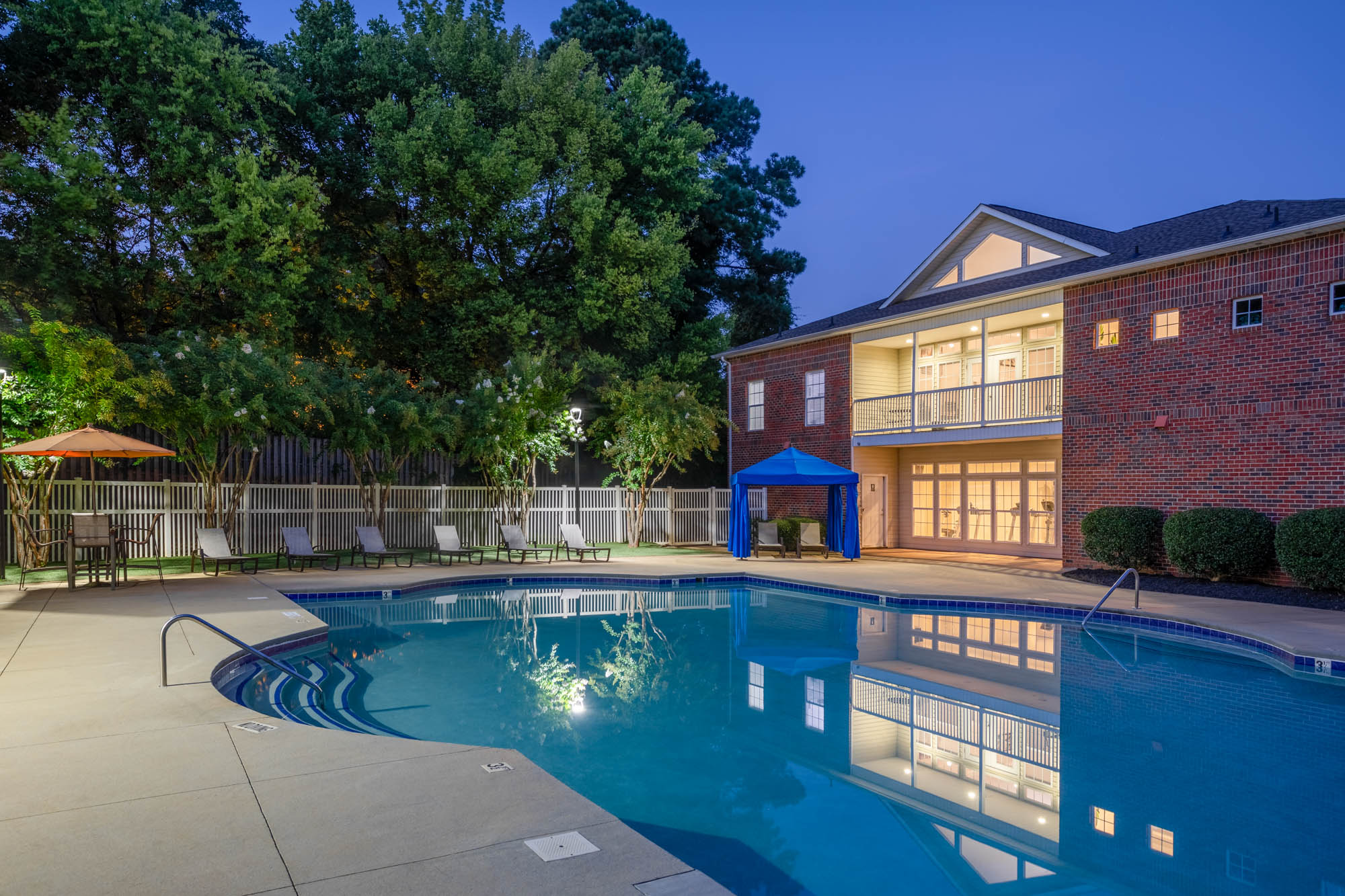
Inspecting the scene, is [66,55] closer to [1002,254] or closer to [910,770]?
[1002,254]

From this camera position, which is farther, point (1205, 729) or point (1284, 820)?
point (1205, 729)

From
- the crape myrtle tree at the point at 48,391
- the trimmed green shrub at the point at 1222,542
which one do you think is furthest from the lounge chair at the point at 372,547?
the trimmed green shrub at the point at 1222,542

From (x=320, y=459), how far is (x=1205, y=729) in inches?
719

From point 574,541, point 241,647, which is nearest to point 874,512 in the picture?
point 574,541

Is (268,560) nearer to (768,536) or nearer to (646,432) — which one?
(646,432)

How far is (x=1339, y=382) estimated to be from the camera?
468 inches

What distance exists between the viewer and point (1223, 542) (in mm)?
12391

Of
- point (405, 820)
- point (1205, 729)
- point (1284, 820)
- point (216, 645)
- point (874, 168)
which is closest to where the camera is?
point (405, 820)

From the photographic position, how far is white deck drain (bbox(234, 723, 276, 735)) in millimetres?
5062

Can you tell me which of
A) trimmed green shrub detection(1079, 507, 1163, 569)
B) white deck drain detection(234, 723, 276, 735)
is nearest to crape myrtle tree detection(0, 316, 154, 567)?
white deck drain detection(234, 723, 276, 735)

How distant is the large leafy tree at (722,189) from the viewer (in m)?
29.2

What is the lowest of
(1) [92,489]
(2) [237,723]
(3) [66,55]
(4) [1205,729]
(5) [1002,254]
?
(4) [1205,729]

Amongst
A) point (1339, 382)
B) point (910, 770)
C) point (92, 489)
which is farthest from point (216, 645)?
point (1339, 382)

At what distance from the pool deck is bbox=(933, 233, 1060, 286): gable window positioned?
15.6 meters
